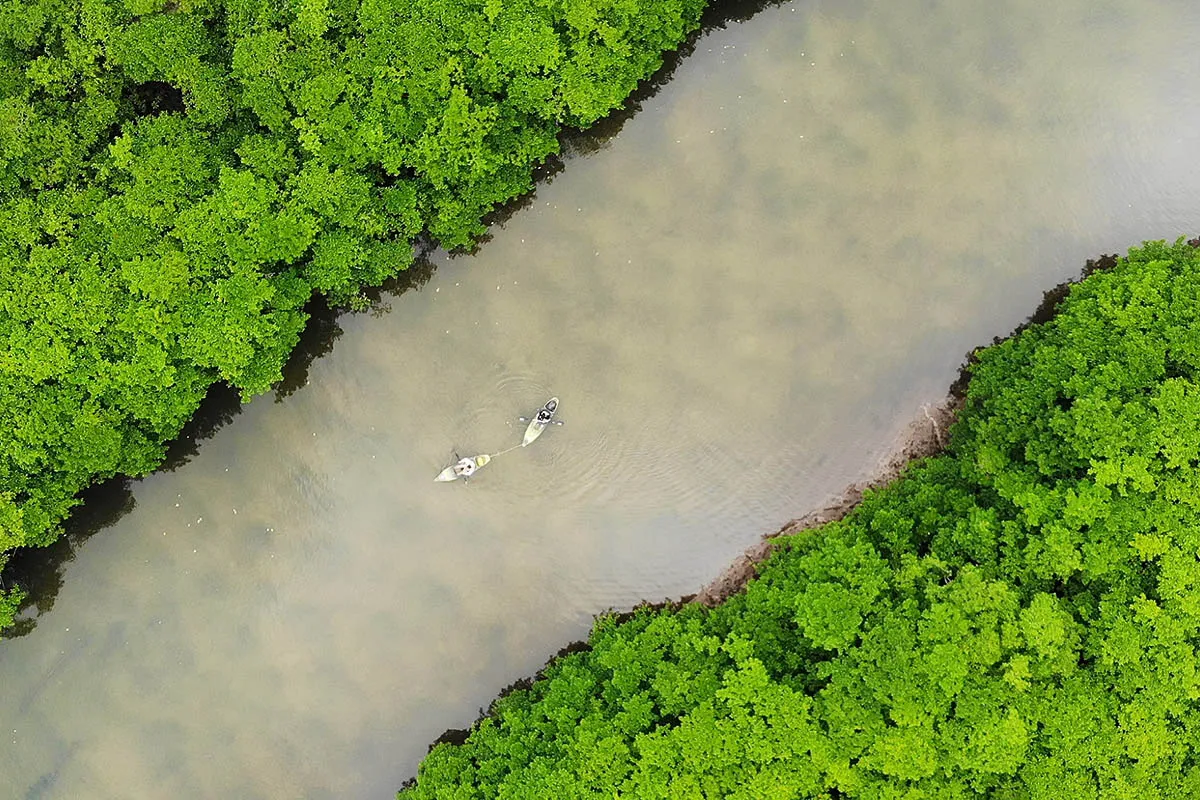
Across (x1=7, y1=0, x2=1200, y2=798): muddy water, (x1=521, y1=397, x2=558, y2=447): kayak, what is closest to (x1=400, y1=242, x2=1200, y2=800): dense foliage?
(x1=7, y1=0, x2=1200, y2=798): muddy water

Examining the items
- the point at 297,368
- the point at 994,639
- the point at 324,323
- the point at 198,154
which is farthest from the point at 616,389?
the point at 198,154

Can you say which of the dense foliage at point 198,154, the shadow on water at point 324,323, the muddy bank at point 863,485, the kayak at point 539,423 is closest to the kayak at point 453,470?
the kayak at point 539,423

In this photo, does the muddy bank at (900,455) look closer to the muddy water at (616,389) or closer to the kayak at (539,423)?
the muddy water at (616,389)

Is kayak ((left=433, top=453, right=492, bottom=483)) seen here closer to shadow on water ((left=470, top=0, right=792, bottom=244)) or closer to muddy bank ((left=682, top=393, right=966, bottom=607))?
shadow on water ((left=470, top=0, right=792, bottom=244))

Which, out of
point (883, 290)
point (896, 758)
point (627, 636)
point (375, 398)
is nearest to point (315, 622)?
point (375, 398)

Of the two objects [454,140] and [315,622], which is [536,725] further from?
[454,140]

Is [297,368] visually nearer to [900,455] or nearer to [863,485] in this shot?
[863,485]
